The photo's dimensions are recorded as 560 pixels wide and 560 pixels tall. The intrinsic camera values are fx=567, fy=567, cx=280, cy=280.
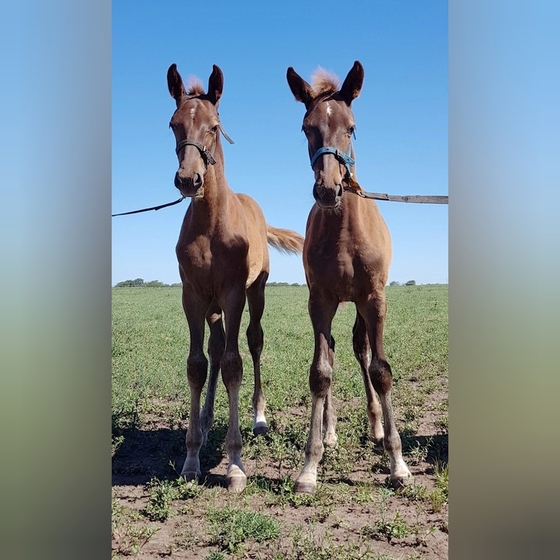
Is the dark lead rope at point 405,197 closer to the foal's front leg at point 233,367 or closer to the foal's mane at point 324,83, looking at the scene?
the foal's mane at point 324,83

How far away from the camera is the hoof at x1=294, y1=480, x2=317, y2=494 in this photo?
3555 mm

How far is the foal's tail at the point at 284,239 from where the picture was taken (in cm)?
516

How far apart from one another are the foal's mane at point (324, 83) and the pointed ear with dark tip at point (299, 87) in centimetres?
5

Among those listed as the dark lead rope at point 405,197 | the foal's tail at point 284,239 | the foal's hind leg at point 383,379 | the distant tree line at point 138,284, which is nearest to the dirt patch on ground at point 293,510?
the foal's hind leg at point 383,379

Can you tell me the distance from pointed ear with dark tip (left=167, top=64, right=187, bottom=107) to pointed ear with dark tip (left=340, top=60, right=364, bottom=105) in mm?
1042

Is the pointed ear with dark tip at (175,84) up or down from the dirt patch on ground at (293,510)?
up

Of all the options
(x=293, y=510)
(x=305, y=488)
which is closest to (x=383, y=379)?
(x=305, y=488)

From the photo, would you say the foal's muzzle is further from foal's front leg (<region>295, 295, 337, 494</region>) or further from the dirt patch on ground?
the dirt patch on ground

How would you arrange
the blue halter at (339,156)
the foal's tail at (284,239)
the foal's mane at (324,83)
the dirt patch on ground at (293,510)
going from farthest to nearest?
the foal's tail at (284,239)
the foal's mane at (324,83)
the blue halter at (339,156)
the dirt patch on ground at (293,510)

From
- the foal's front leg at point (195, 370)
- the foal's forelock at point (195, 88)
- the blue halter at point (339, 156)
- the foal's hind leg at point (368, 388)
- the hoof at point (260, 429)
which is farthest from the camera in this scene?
the hoof at point (260, 429)

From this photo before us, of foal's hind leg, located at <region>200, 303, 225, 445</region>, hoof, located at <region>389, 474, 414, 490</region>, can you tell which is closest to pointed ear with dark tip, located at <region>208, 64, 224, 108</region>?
foal's hind leg, located at <region>200, 303, 225, 445</region>
